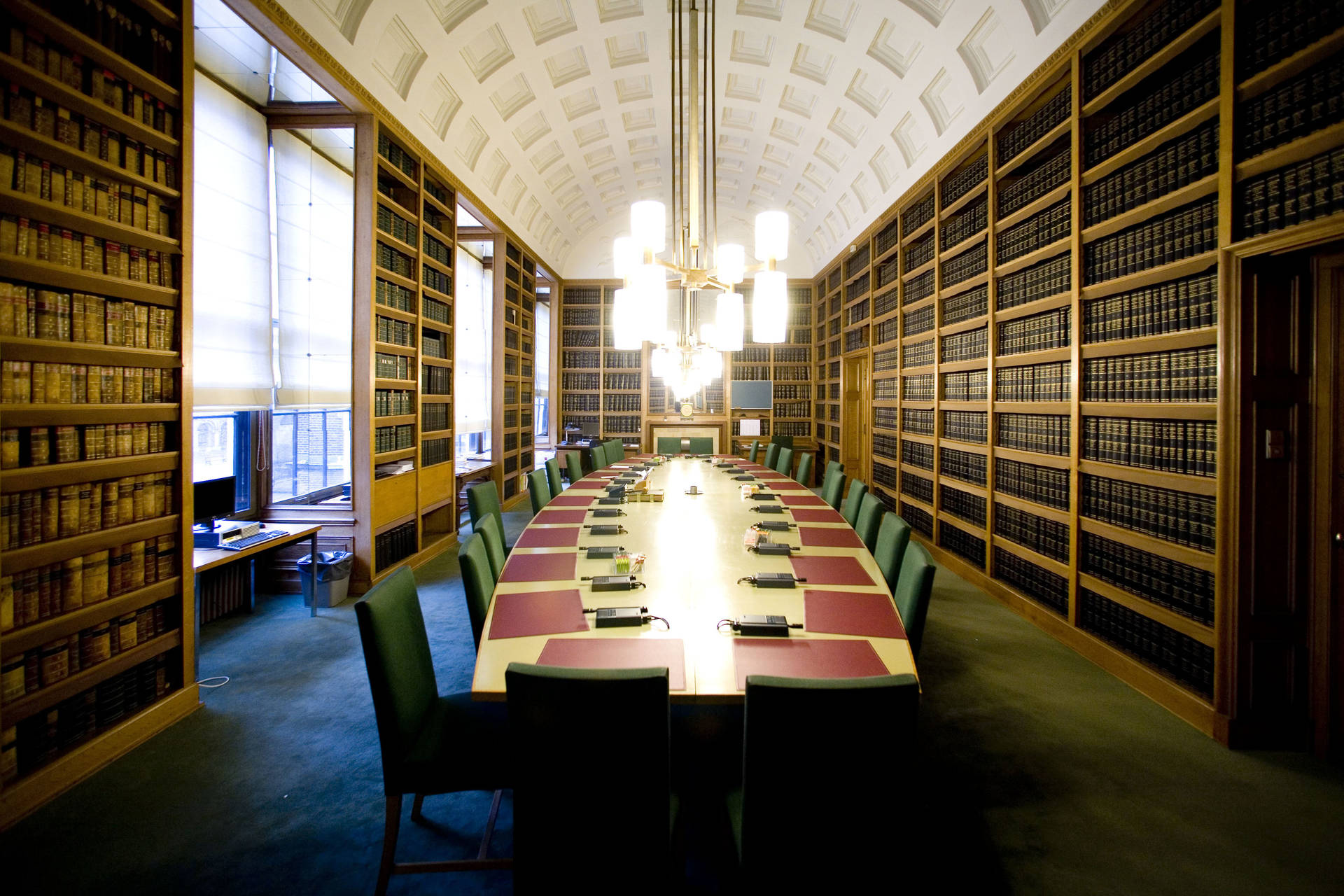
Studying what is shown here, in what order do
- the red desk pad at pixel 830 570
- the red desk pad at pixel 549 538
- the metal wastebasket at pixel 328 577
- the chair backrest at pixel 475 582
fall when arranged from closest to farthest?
the chair backrest at pixel 475 582 → the red desk pad at pixel 830 570 → the red desk pad at pixel 549 538 → the metal wastebasket at pixel 328 577

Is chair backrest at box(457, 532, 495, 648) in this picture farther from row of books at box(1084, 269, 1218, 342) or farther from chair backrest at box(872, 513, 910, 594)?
row of books at box(1084, 269, 1218, 342)

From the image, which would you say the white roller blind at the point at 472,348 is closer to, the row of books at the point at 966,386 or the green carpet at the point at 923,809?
the green carpet at the point at 923,809

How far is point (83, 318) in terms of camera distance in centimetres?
221

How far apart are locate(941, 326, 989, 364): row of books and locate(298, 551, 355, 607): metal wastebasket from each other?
5323 millimetres

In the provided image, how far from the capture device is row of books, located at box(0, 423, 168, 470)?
1993 mm

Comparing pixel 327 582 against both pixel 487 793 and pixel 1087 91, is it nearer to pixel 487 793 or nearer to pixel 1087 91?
pixel 487 793

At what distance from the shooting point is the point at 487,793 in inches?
84.5

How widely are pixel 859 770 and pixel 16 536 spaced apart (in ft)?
9.71

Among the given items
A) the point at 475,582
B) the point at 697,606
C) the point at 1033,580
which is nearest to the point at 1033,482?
the point at 1033,580

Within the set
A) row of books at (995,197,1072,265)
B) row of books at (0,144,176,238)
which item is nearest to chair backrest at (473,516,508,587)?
row of books at (0,144,176,238)

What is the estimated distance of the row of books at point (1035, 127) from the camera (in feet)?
11.7

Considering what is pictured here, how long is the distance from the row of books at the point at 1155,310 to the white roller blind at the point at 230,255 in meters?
5.79

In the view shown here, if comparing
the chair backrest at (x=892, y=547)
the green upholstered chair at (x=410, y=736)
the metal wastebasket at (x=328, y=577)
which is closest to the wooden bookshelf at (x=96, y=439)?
the metal wastebasket at (x=328, y=577)

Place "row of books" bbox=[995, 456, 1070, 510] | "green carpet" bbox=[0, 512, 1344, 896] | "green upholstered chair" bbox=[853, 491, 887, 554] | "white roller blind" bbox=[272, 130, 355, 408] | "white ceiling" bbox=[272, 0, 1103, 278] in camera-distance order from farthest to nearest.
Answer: "white roller blind" bbox=[272, 130, 355, 408]
"white ceiling" bbox=[272, 0, 1103, 278]
"row of books" bbox=[995, 456, 1070, 510]
"green upholstered chair" bbox=[853, 491, 887, 554]
"green carpet" bbox=[0, 512, 1344, 896]
